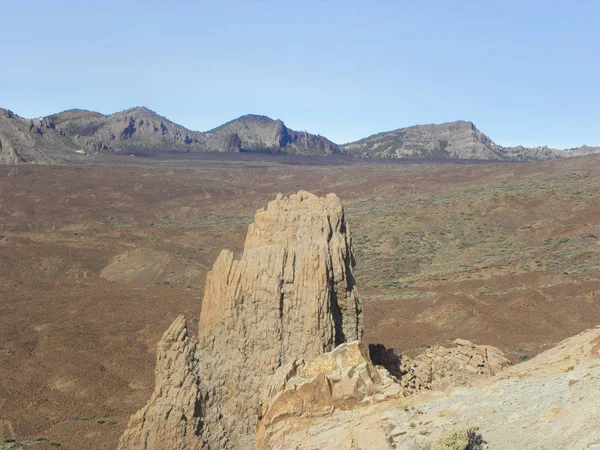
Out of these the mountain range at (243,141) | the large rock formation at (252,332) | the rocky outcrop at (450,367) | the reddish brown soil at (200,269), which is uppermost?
the mountain range at (243,141)

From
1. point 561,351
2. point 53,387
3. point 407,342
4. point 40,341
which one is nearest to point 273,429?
point 561,351

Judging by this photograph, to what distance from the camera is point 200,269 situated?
47.1 metres

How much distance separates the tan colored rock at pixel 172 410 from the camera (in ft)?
39.8

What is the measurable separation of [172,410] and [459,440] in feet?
22.1

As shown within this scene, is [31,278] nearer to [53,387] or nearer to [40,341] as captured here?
[40,341]

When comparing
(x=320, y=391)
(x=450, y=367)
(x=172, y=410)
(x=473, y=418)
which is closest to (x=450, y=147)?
(x=450, y=367)

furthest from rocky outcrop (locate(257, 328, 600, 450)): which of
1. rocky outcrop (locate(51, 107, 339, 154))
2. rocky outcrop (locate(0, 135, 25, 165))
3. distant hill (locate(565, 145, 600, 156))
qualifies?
distant hill (locate(565, 145, 600, 156))

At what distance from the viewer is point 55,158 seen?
126125 millimetres

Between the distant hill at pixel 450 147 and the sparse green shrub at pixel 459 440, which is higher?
the distant hill at pixel 450 147

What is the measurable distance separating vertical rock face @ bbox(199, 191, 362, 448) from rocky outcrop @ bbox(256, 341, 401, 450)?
6.34ft

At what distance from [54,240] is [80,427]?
139 feet

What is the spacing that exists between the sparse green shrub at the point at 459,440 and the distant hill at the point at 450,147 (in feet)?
545

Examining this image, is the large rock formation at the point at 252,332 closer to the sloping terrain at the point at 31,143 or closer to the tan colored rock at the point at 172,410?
the tan colored rock at the point at 172,410

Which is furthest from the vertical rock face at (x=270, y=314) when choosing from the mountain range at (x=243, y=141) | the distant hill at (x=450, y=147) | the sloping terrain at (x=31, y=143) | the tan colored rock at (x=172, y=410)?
the distant hill at (x=450, y=147)
